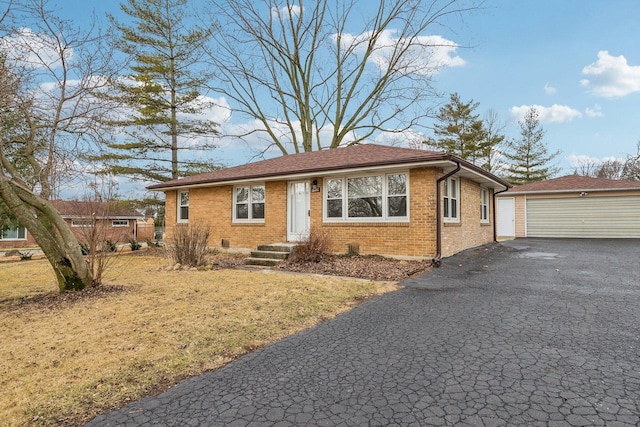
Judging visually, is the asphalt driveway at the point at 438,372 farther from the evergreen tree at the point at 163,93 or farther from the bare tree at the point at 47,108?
the evergreen tree at the point at 163,93

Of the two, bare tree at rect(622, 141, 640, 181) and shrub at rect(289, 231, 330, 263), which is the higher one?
bare tree at rect(622, 141, 640, 181)

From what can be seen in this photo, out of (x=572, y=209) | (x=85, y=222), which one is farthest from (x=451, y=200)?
(x=572, y=209)

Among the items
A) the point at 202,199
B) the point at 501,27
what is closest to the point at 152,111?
the point at 202,199

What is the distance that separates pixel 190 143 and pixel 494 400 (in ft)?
70.5

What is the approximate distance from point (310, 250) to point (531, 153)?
28607mm

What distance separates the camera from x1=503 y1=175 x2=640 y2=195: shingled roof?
16938 millimetres

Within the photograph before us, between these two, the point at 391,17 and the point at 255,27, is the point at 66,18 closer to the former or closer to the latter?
the point at 255,27

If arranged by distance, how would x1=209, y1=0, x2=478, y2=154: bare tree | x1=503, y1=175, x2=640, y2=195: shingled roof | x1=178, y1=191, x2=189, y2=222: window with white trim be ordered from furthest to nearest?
1. x1=209, y1=0, x2=478, y2=154: bare tree
2. x1=503, y1=175, x2=640, y2=195: shingled roof
3. x1=178, y1=191, x2=189, y2=222: window with white trim

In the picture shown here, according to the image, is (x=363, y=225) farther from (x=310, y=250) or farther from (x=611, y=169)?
(x=611, y=169)

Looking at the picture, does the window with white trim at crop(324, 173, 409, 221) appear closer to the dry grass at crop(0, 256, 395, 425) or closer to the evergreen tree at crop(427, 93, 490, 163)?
the dry grass at crop(0, 256, 395, 425)

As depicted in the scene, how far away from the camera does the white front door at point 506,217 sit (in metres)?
19.6

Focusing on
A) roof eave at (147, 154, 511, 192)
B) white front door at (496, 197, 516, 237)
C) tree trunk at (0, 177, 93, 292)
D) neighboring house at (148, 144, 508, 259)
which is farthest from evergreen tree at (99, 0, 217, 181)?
white front door at (496, 197, 516, 237)

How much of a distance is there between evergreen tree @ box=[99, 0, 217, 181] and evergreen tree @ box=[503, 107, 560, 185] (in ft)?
83.3

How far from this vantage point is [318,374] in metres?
3.03
